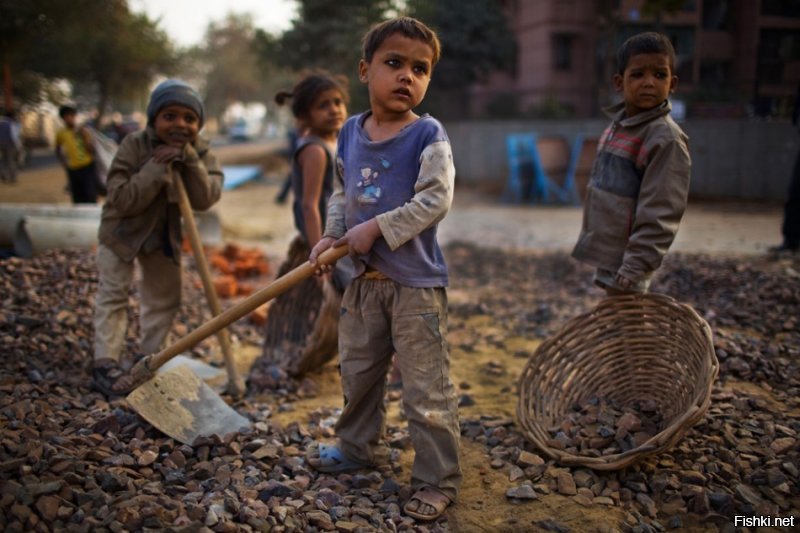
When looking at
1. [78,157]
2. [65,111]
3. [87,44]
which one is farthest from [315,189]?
[87,44]

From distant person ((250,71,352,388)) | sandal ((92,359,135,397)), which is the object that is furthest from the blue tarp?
sandal ((92,359,135,397))

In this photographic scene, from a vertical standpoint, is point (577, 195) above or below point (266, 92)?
below

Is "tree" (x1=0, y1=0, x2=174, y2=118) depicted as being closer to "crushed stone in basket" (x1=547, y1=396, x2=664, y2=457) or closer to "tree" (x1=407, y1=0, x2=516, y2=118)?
"tree" (x1=407, y1=0, x2=516, y2=118)

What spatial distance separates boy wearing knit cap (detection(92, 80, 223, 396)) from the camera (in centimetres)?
342

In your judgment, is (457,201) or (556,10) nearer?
(457,201)

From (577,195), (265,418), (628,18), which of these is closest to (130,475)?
(265,418)

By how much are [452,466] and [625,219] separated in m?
1.45

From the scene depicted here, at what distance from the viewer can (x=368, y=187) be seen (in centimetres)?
249

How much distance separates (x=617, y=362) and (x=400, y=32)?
6.54 ft

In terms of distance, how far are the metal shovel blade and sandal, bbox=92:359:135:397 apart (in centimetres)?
Answer: 25

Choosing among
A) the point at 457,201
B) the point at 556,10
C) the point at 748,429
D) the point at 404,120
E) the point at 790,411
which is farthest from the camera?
the point at 556,10

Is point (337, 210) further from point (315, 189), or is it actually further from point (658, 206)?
point (658, 206)

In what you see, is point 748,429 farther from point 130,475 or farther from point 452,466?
point 130,475

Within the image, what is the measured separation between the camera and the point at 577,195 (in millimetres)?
12383
